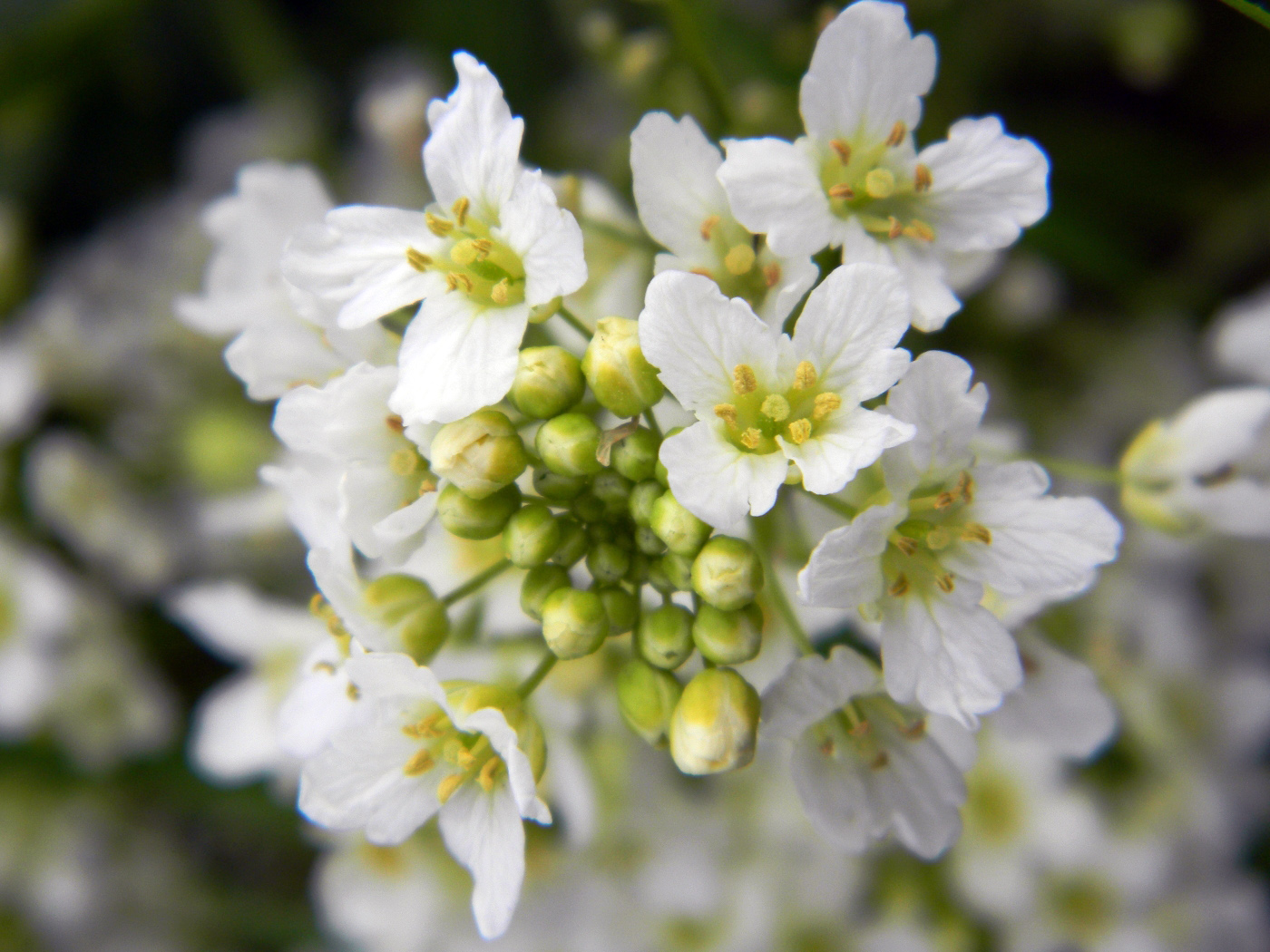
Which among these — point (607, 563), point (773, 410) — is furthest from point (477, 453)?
point (773, 410)

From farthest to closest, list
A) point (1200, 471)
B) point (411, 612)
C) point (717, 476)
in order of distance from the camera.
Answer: point (1200, 471), point (411, 612), point (717, 476)

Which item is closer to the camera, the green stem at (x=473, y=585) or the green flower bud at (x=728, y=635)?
the green flower bud at (x=728, y=635)

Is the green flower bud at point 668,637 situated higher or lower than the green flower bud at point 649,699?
higher

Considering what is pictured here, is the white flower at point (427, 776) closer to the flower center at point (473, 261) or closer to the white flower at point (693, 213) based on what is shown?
the flower center at point (473, 261)

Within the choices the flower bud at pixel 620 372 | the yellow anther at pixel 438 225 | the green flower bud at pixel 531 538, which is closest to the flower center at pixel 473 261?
the yellow anther at pixel 438 225

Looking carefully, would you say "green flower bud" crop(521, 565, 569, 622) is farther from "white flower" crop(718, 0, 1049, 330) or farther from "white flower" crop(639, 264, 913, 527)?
"white flower" crop(718, 0, 1049, 330)

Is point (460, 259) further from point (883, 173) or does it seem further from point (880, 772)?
point (880, 772)

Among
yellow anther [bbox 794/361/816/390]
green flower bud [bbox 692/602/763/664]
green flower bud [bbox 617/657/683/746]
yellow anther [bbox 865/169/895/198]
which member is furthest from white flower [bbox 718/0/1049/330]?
green flower bud [bbox 617/657/683/746]
